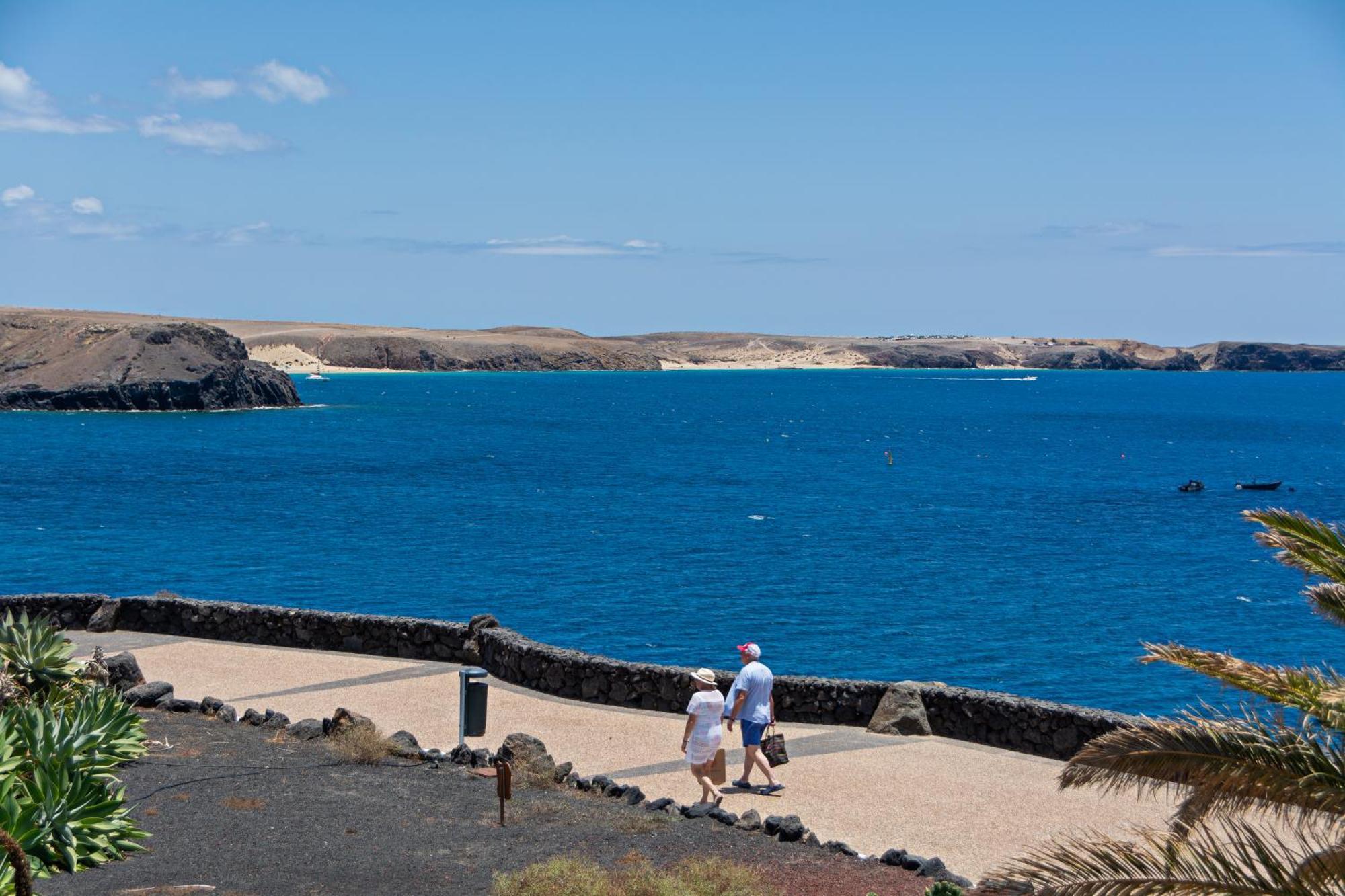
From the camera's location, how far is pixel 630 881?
10.9 m

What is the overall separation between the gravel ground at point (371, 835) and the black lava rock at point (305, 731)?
2.22ft

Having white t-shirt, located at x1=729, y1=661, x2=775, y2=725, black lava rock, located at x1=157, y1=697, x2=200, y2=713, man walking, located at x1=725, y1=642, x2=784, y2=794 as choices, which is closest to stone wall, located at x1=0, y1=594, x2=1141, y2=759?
man walking, located at x1=725, y1=642, x2=784, y2=794

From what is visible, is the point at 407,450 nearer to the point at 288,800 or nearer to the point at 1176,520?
the point at 1176,520

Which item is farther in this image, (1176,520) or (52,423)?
(52,423)

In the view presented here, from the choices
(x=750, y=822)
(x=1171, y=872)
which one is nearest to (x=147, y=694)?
(x=750, y=822)

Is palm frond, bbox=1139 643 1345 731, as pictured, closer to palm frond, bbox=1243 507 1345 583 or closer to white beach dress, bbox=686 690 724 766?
palm frond, bbox=1243 507 1345 583

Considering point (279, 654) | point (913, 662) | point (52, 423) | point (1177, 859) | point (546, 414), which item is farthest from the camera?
point (546, 414)

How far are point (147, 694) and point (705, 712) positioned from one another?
818cm

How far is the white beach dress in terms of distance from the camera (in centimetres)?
1387

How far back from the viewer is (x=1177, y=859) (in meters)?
7.14

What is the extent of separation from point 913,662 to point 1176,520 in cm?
3530

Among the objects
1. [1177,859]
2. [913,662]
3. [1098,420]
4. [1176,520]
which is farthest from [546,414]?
[1177,859]

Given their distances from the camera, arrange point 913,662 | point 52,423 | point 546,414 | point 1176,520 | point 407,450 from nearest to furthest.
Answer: point 913,662 < point 1176,520 < point 407,450 < point 52,423 < point 546,414

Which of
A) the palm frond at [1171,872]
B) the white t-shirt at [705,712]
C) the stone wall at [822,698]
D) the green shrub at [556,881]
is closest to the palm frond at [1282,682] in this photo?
the palm frond at [1171,872]
